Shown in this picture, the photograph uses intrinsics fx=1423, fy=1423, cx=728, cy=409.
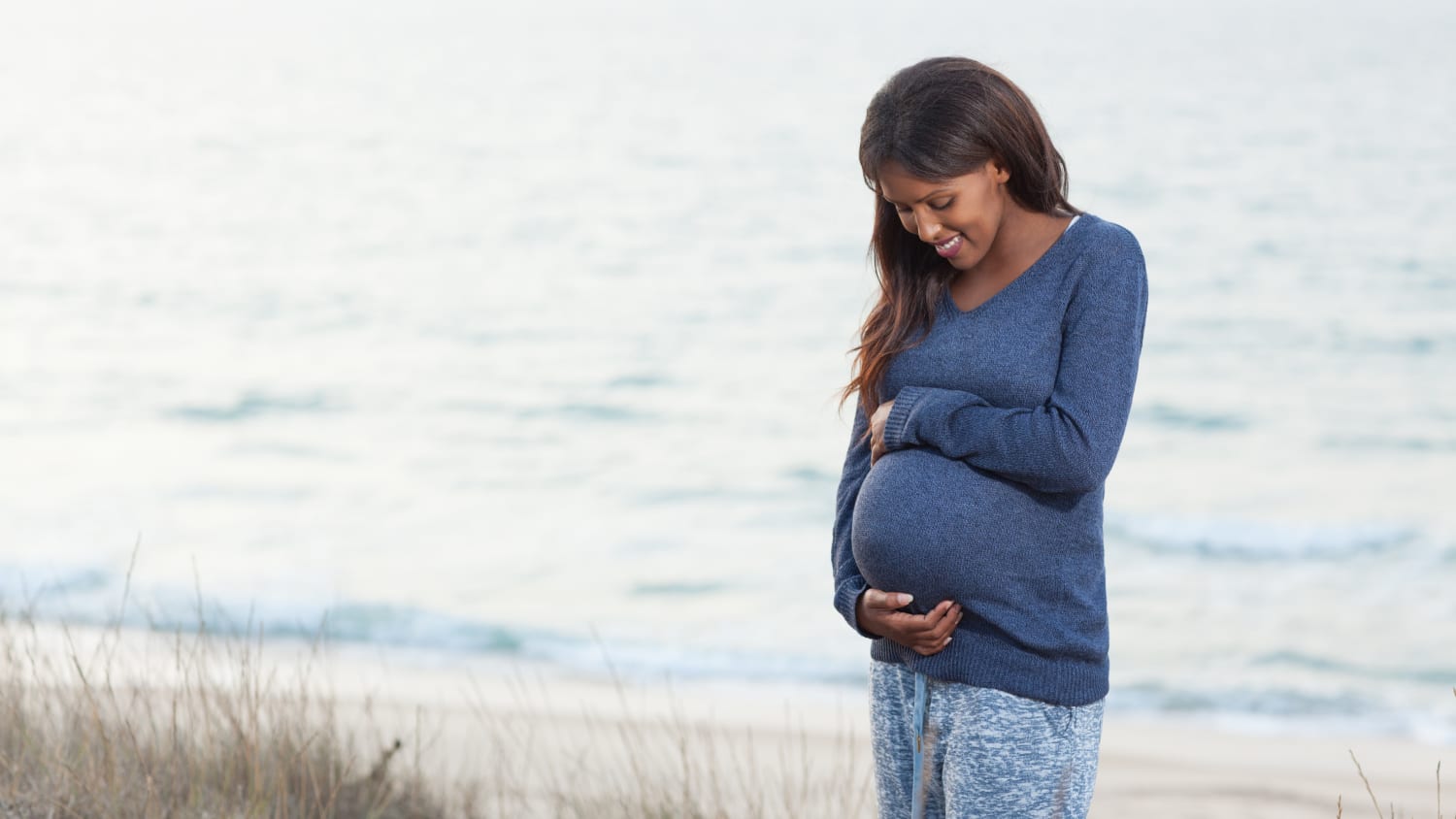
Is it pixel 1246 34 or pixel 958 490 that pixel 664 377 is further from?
pixel 1246 34

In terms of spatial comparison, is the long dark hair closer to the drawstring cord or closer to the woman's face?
the woman's face

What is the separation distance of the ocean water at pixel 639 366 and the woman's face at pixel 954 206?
347cm

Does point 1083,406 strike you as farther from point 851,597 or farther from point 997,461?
point 851,597

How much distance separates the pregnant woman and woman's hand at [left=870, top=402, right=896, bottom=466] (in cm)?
4

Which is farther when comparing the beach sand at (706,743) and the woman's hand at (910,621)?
the beach sand at (706,743)

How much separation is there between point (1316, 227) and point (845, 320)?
7460 mm

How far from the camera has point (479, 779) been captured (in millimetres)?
4340

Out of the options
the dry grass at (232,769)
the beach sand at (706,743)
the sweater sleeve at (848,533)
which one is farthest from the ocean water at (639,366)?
the sweater sleeve at (848,533)

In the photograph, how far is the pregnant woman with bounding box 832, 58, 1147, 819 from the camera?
6.84 ft

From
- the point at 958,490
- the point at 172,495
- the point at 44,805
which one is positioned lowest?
the point at 172,495

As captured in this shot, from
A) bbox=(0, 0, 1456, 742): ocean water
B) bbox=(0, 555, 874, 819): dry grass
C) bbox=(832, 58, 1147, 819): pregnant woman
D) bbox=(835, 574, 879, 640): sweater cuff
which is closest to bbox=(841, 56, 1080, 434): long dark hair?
bbox=(832, 58, 1147, 819): pregnant woman

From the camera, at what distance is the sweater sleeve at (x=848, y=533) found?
2324 mm

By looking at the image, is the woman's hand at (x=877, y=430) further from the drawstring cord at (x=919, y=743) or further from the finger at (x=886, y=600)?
the drawstring cord at (x=919, y=743)

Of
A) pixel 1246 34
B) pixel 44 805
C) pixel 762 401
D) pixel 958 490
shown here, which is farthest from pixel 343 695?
pixel 1246 34
